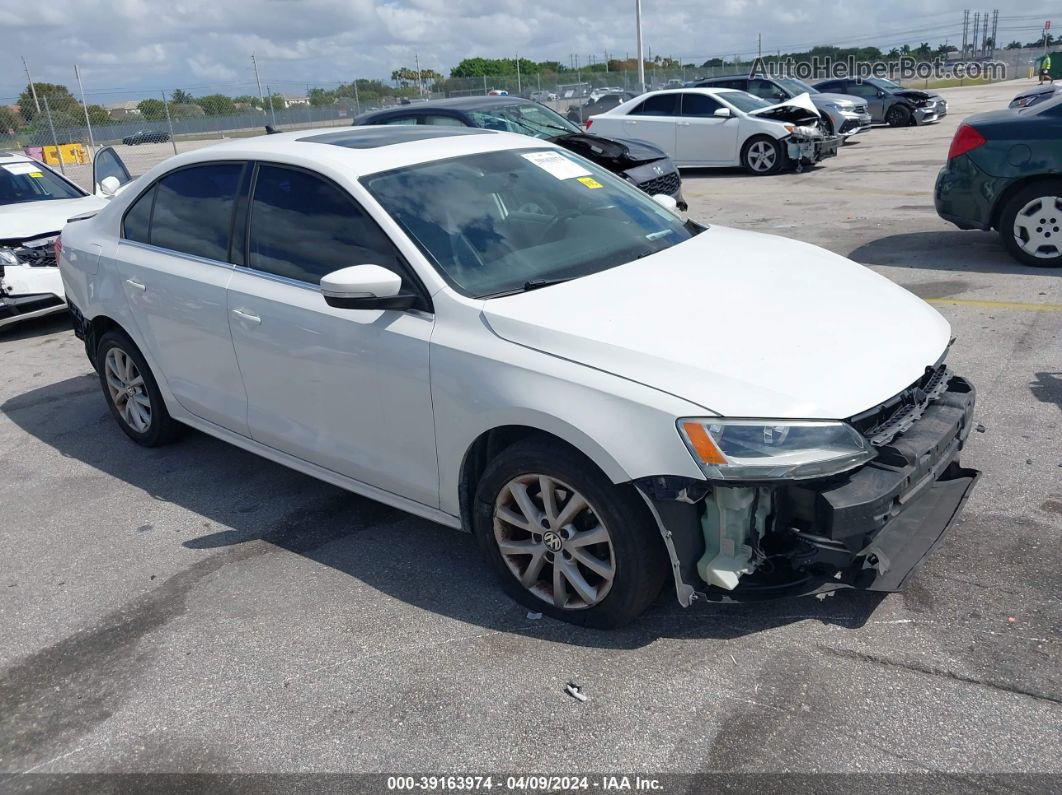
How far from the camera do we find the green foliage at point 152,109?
27.7m

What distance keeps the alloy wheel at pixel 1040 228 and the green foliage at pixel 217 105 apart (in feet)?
87.6

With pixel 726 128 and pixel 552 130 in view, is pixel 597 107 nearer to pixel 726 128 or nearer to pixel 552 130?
pixel 726 128

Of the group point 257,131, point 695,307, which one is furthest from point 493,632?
point 257,131

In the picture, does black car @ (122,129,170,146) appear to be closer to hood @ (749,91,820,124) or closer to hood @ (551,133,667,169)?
hood @ (749,91,820,124)

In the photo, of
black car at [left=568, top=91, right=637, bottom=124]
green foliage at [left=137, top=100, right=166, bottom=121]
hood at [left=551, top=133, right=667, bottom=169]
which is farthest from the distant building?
hood at [left=551, top=133, right=667, bottom=169]

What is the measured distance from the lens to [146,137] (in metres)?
30.2

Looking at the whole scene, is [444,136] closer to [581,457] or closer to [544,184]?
[544,184]

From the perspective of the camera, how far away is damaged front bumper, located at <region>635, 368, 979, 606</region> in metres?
2.93

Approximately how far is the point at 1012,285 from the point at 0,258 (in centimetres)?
845

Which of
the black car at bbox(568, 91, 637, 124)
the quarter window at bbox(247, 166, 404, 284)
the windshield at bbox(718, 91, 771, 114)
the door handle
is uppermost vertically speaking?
the quarter window at bbox(247, 166, 404, 284)

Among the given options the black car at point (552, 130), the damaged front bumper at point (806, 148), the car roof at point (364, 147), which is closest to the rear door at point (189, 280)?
the car roof at point (364, 147)

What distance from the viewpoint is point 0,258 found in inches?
314

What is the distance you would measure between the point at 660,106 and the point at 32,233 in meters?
11.4

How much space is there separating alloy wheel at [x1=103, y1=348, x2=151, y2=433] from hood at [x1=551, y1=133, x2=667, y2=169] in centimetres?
614
